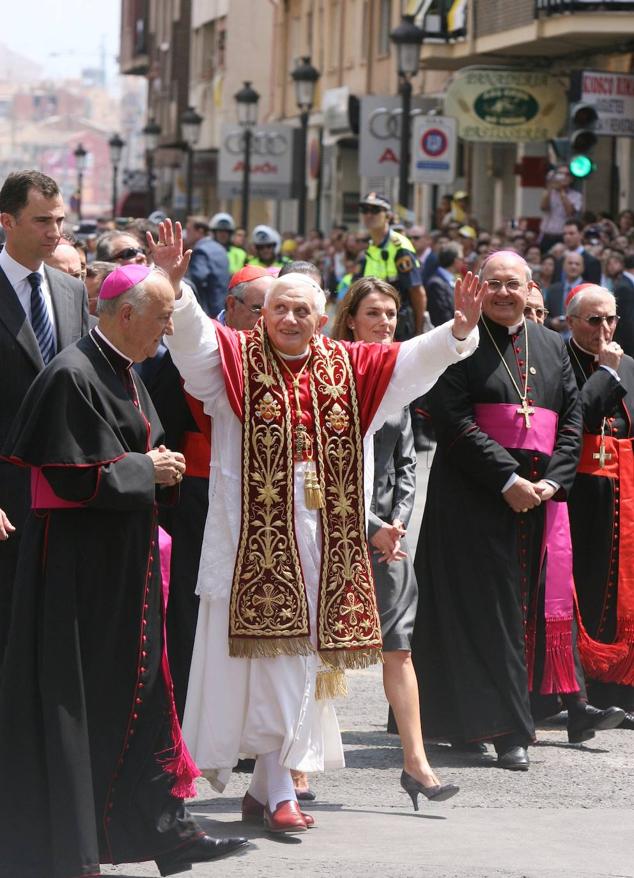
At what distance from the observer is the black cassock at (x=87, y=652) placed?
5.90 metres

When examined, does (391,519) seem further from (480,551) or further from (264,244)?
(264,244)

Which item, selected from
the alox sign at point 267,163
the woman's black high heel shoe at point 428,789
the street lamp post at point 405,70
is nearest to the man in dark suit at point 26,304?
the woman's black high heel shoe at point 428,789

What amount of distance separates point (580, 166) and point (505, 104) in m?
11.8

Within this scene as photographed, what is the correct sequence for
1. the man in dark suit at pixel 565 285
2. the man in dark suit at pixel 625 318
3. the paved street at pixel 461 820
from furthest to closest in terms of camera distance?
the man in dark suit at pixel 565 285 < the man in dark suit at pixel 625 318 < the paved street at pixel 461 820

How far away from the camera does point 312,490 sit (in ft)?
22.6

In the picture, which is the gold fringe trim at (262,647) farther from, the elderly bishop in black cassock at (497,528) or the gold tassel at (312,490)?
the elderly bishop in black cassock at (497,528)

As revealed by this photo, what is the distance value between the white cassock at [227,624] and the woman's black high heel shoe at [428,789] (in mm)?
377

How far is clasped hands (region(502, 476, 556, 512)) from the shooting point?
8164 millimetres

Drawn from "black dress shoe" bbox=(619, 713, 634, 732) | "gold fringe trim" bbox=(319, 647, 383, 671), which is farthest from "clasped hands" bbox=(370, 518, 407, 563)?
"black dress shoe" bbox=(619, 713, 634, 732)

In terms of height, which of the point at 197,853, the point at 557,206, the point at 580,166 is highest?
the point at 557,206

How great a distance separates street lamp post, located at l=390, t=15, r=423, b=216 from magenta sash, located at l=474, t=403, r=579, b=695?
14.6 m

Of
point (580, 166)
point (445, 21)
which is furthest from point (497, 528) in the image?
point (445, 21)

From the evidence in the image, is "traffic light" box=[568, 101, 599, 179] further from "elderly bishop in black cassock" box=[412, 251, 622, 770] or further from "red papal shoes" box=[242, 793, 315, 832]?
"red papal shoes" box=[242, 793, 315, 832]

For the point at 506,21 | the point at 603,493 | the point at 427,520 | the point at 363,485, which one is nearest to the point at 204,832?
the point at 363,485
